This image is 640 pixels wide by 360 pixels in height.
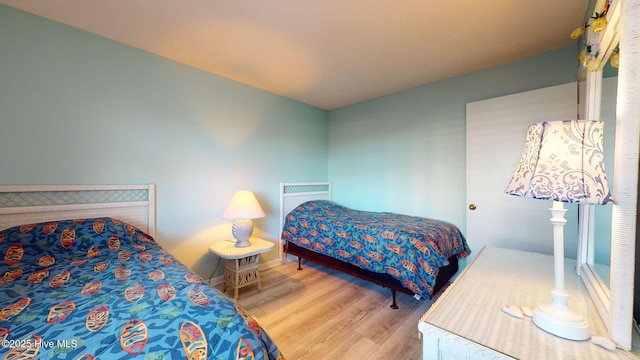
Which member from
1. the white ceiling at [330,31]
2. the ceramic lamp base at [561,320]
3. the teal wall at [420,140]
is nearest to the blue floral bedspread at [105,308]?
the ceramic lamp base at [561,320]

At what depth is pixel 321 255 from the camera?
283 cm

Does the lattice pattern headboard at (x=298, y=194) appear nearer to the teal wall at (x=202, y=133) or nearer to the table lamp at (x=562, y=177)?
the teal wall at (x=202, y=133)

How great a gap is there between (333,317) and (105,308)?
1634 millimetres

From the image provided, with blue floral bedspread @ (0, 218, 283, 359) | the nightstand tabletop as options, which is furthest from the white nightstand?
blue floral bedspread @ (0, 218, 283, 359)

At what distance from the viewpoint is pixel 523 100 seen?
7.31 feet

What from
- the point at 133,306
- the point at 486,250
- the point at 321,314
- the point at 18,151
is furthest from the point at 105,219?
the point at 486,250

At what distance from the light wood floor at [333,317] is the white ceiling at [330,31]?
247cm

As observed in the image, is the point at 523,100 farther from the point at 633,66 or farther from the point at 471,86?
the point at 633,66

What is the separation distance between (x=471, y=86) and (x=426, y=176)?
1.14 meters

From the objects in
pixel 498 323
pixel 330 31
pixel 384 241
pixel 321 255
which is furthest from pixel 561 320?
pixel 321 255

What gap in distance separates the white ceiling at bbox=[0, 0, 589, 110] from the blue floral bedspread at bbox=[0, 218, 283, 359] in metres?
1.67

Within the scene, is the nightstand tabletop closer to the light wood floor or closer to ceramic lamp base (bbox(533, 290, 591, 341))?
the light wood floor

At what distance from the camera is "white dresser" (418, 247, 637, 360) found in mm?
674

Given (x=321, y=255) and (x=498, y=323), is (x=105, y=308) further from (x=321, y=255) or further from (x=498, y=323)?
(x=321, y=255)
